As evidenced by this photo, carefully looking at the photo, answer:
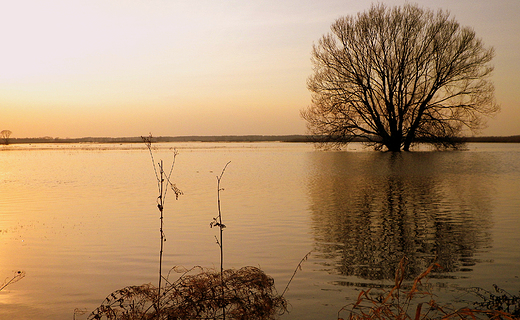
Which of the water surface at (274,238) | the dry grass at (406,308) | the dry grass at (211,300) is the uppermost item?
the dry grass at (406,308)

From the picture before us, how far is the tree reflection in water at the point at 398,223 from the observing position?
7.93 m

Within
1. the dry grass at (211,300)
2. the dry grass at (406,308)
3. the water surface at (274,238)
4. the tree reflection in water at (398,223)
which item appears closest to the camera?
the dry grass at (406,308)

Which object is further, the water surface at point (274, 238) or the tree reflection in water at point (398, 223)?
the tree reflection in water at point (398, 223)

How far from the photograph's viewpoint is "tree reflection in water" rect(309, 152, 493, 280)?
793 centimetres

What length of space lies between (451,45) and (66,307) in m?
41.6

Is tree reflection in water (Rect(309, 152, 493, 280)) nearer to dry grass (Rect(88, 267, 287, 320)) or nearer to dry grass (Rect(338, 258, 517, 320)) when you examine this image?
dry grass (Rect(338, 258, 517, 320))

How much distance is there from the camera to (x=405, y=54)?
4141 centimetres

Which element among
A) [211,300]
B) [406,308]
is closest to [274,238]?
[406,308]

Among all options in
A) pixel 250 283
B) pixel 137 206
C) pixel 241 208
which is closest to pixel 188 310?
pixel 250 283

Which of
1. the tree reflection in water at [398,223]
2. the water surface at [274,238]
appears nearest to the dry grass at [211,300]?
the water surface at [274,238]

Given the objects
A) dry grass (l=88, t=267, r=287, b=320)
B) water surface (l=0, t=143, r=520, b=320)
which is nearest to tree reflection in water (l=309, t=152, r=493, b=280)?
water surface (l=0, t=143, r=520, b=320)

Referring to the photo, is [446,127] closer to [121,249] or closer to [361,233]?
[361,233]

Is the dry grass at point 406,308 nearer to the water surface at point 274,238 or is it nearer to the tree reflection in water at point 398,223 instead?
the tree reflection in water at point 398,223

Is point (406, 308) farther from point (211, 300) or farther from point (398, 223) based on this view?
point (398, 223)
